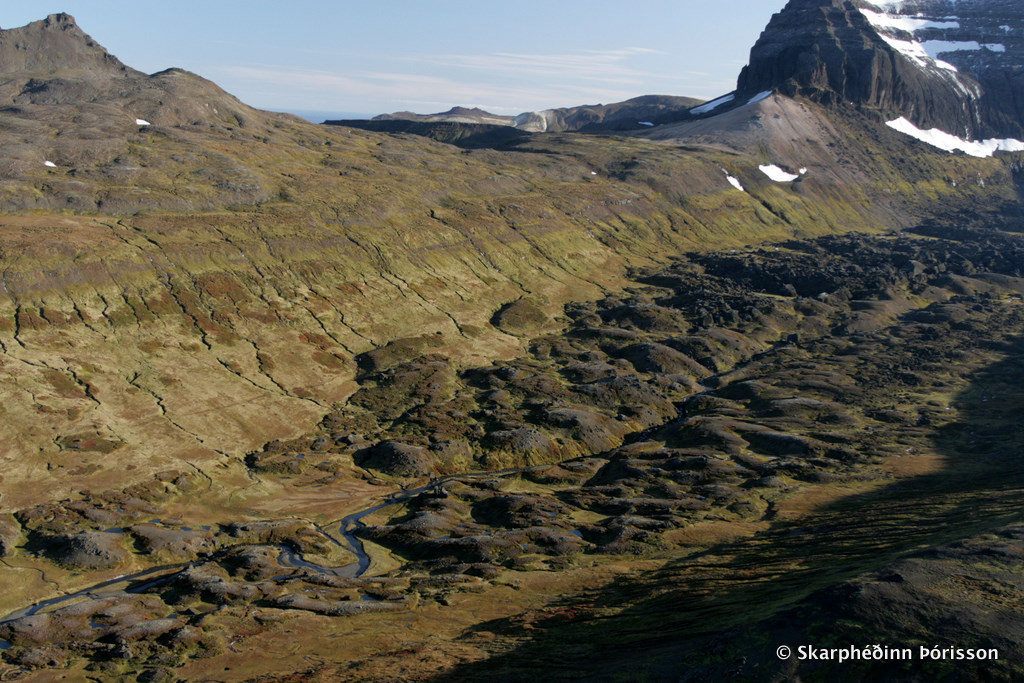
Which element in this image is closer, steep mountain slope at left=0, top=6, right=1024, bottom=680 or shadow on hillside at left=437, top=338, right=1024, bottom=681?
shadow on hillside at left=437, top=338, right=1024, bottom=681

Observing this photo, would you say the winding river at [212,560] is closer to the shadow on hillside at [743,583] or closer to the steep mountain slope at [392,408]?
the steep mountain slope at [392,408]

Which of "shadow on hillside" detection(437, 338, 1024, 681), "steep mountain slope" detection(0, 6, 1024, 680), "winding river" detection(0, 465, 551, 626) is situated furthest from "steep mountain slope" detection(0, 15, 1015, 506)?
"shadow on hillside" detection(437, 338, 1024, 681)

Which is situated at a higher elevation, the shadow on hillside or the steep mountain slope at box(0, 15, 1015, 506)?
the steep mountain slope at box(0, 15, 1015, 506)

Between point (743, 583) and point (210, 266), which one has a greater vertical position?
point (210, 266)

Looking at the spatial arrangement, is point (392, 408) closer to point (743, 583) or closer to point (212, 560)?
point (212, 560)

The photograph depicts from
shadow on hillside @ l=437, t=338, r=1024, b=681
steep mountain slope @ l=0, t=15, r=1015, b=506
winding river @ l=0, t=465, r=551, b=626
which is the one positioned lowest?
winding river @ l=0, t=465, r=551, b=626

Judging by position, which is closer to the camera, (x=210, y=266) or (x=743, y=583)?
(x=743, y=583)

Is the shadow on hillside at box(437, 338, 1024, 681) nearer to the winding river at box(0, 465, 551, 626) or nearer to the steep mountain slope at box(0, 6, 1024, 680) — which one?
the steep mountain slope at box(0, 6, 1024, 680)

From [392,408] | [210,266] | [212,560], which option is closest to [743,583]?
[212,560]
